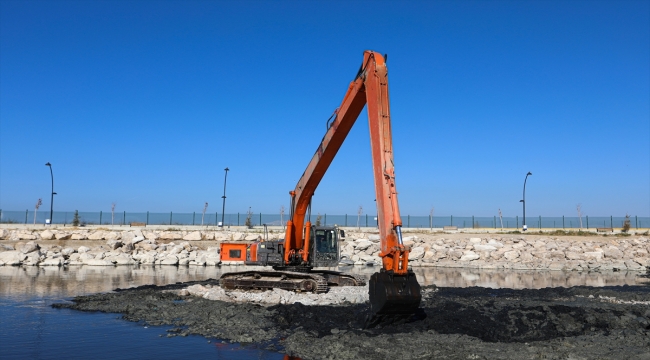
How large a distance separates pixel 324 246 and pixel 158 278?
9513 mm

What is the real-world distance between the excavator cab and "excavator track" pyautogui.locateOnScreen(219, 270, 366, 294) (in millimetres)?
498

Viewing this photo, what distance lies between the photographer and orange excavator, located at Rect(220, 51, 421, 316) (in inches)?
405

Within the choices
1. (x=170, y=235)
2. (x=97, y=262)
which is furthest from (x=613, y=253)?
A: (x=97, y=262)

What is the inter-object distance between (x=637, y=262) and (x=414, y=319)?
28.8 m

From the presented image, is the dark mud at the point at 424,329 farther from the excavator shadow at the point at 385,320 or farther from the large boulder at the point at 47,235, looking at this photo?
the large boulder at the point at 47,235

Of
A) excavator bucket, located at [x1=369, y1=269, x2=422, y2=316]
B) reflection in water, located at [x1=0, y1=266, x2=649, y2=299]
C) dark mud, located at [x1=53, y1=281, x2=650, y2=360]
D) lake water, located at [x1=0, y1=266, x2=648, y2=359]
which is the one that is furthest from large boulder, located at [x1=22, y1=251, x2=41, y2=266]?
excavator bucket, located at [x1=369, y1=269, x2=422, y2=316]

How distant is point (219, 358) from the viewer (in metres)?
9.68

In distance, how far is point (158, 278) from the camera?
24.7 metres

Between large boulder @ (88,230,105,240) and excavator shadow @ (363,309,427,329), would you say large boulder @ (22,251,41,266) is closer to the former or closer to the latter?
large boulder @ (88,230,105,240)

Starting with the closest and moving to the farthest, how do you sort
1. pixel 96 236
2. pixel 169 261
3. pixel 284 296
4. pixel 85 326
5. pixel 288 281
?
pixel 85 326 < pixel 284 296 < pixel 288 281 < pixel 169 261 < pixel 96 236

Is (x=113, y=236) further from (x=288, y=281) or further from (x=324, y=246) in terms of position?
(x=288, y=281)

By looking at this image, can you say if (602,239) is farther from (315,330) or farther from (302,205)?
(315,330)

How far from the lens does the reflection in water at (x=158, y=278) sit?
19906 millimetres

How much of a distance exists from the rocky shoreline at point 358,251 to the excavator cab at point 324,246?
613 inches
